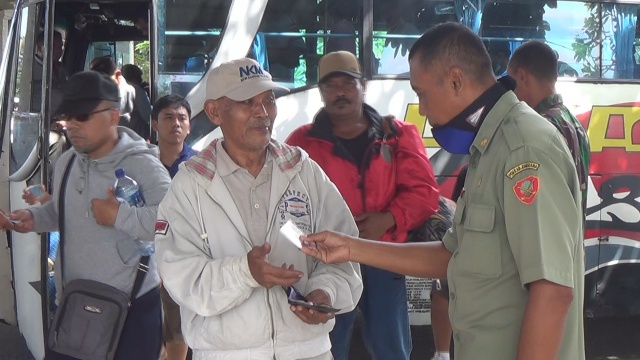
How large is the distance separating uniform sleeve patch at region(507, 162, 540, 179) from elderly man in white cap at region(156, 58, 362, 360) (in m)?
0.74

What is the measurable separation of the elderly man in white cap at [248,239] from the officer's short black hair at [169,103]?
2.07m

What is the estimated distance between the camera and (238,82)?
2.79 meters

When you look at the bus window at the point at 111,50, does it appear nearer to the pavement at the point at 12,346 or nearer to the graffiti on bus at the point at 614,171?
the pavement at the point at 12,346

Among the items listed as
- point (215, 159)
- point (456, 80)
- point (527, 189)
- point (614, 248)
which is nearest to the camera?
point (527, 189)

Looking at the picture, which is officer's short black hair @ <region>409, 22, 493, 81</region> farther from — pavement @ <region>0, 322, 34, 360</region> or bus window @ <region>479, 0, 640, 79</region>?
pavement @ <region>0, 322, 34, 360</region>

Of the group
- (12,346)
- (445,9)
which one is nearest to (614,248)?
(445,9)

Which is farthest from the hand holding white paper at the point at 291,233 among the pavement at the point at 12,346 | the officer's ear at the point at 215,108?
the pavement at the point at 12,346

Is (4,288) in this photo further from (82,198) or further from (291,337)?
(291,337)

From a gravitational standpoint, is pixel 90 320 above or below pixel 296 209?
below

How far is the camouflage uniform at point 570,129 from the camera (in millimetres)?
3766

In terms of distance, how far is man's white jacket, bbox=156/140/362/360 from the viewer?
8.29ft

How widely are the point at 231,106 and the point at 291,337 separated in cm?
84

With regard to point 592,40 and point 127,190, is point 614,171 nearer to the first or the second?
point 592,40

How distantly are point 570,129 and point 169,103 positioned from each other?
241 cm
